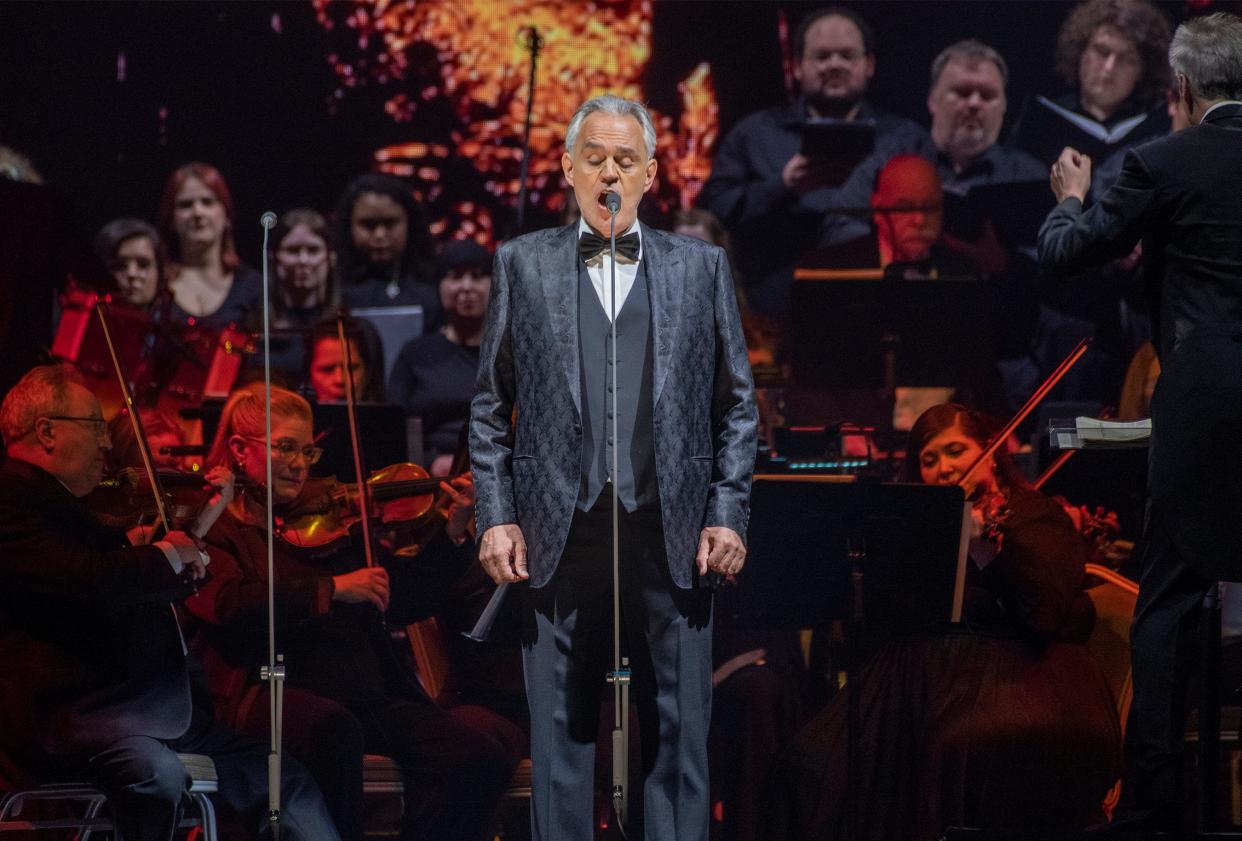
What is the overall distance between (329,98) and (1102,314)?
345 centimetres

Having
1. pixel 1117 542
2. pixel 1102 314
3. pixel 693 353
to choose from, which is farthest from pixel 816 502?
pixel 1102 314

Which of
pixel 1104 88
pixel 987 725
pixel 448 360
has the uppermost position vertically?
pixel 1104 88

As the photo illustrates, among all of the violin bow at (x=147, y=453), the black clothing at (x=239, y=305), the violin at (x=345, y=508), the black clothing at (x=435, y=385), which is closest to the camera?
the violin bow at (x=147, y=453)

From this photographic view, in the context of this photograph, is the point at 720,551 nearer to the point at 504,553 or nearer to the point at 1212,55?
the point at 504,553

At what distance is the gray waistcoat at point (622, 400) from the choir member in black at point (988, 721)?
1404mm

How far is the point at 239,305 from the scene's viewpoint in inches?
263

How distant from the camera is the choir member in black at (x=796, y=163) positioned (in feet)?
21.6

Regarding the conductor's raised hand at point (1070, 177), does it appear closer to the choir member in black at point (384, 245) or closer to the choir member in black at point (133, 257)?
the choir member in black at point (384, 245)

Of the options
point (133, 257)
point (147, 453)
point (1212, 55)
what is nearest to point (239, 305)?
point (133, 257)

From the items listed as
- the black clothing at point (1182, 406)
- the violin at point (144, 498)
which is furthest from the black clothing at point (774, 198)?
the black clothing at point (1182, 406)

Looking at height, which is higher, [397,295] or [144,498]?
[397,295]

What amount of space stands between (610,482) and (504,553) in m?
0.27

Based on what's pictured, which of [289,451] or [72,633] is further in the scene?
[289,451]

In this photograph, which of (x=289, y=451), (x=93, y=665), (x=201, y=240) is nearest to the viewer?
(x=93, y=665)
